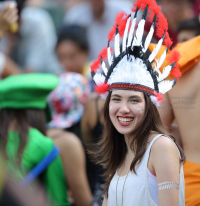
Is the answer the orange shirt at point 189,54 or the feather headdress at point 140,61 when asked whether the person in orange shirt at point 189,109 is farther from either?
the feather headdress at point 140,61

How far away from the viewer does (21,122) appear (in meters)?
3.17

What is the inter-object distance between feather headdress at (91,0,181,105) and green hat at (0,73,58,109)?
0.88 m

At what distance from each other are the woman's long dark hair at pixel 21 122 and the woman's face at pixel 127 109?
3.20ft

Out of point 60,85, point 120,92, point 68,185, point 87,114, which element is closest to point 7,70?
point 60,85

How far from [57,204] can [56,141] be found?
58 cm

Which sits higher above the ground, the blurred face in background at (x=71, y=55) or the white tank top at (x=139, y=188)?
the blurred face in background at (x=71, y=55)

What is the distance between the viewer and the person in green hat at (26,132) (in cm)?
299

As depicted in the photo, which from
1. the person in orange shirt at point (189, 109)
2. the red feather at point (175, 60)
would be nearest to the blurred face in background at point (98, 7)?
the person in orange shirt at point (189, 109)

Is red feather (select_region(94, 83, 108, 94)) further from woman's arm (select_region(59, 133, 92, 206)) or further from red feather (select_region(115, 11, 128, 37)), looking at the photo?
woman's arm (select_region(59, 133, 92, 206))

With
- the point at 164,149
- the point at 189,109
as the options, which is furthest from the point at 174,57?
the point at 164,149

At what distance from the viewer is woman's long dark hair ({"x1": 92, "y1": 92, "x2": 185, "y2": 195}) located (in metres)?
2.32

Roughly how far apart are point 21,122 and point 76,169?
69cm

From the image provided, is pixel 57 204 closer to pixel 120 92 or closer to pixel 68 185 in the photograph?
pixel 68 185

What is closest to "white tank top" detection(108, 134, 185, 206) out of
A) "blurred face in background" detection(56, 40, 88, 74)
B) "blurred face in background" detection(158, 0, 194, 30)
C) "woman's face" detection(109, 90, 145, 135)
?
"woman's face" detection(109, 90, 145, 135)
